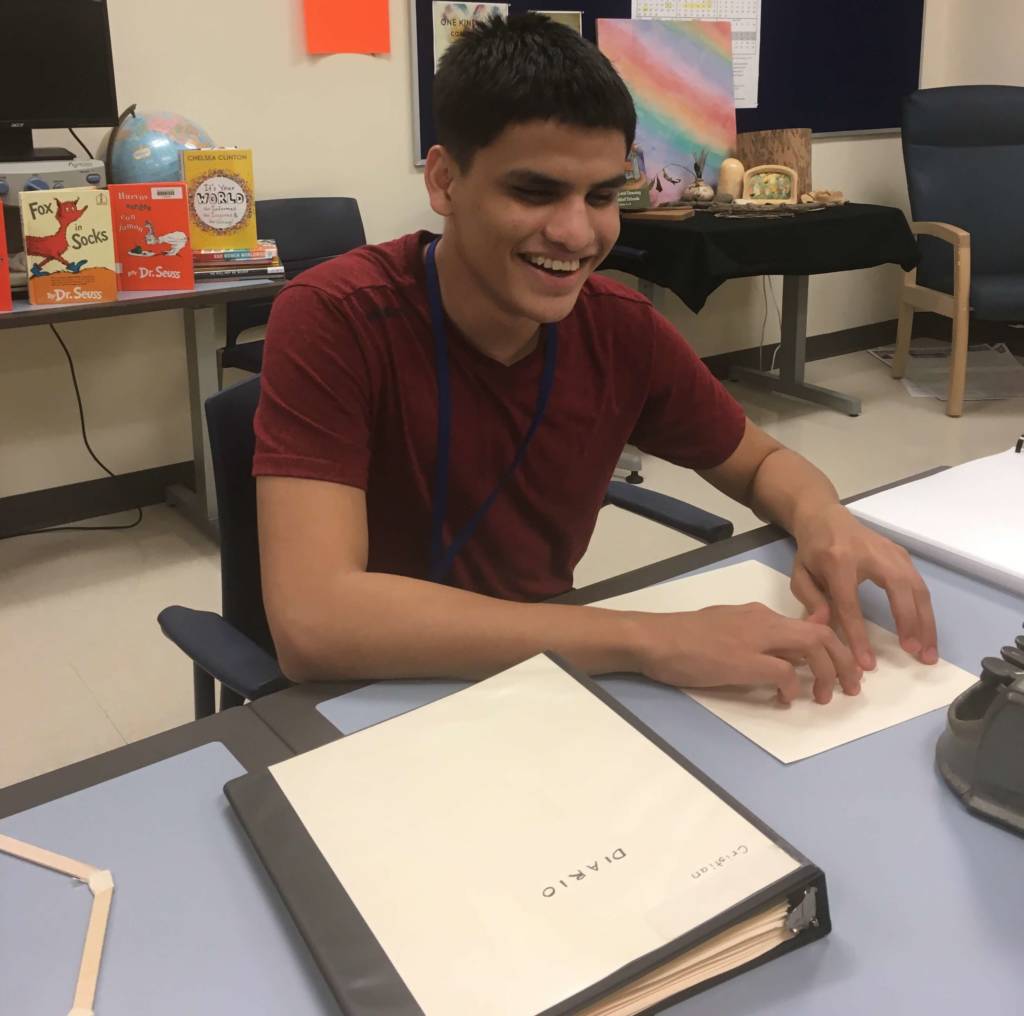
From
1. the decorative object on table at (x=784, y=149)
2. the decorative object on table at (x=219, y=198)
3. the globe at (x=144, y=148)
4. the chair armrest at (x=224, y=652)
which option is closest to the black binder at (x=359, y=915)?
the chair armrest at (x=224, y=652)

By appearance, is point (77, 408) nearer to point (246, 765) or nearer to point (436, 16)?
point (436, 16)

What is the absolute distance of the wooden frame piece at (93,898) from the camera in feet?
1.83

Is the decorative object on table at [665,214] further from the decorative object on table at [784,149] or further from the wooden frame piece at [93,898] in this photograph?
the wooden frame piece at [93,898]

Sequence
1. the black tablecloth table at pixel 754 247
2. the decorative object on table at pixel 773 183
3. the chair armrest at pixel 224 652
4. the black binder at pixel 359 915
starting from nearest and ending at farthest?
the black binder at pixel 359 915, the chair armrest at pixel 224 652, the black tablecloth table at pixel 754 247, the decorative object on table at pixel 773 183

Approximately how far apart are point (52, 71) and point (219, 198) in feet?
1.49

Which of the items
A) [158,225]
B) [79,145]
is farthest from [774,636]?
[79,145]

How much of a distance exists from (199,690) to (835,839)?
0.81 meters

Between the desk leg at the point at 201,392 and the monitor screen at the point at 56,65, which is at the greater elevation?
the monitor screen at the point at 56,65

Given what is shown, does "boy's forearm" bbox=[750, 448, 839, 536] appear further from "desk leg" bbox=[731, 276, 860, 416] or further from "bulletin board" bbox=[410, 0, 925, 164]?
"bulletin board" bbox=[410, 0, 925, 164]

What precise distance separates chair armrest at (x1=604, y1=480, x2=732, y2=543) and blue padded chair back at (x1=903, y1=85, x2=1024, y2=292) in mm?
2939

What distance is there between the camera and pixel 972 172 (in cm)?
395

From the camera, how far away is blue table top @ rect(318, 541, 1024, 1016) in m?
0.56


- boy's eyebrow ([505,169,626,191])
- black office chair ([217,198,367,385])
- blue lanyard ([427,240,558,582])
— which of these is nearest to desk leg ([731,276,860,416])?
black office chair ([217,198,367,385])

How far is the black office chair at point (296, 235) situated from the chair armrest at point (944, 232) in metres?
1.98
